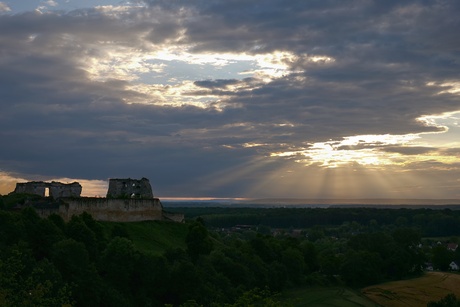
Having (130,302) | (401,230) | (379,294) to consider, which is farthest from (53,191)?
(401,230)

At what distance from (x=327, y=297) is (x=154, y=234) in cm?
2845

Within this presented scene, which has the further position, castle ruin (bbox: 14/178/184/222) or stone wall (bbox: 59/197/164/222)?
stone wall (bbox: 59/197/164/222)

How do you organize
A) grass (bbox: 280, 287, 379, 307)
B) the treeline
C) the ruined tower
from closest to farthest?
the treeline < grass (bbox: 280, 287, 379, 307) < the ruined tower

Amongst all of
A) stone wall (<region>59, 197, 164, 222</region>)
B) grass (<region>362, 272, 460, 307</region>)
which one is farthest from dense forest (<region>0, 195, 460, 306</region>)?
grass (<region>362, 272, 460, 307</region>)

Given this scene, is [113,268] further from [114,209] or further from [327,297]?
[327,297]

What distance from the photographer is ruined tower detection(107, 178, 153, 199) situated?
304 feet

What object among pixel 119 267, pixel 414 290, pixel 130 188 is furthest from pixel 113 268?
pixel 414 290

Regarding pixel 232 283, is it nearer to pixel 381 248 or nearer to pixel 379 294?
pixel 379 294

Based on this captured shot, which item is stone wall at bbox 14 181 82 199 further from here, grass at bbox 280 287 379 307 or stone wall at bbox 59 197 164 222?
grass at bbox 280 287 379 307

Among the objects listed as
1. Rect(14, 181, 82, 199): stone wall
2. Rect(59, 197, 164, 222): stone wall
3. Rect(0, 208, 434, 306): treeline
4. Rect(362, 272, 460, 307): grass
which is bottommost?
Rect(362, 272, 460, 307): grass

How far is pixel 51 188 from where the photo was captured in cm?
8412

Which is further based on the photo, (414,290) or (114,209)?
(414,290)

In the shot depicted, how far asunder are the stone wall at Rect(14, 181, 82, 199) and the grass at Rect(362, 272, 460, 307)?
164ft

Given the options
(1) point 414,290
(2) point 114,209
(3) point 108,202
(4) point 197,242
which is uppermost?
(3) point 108,202
